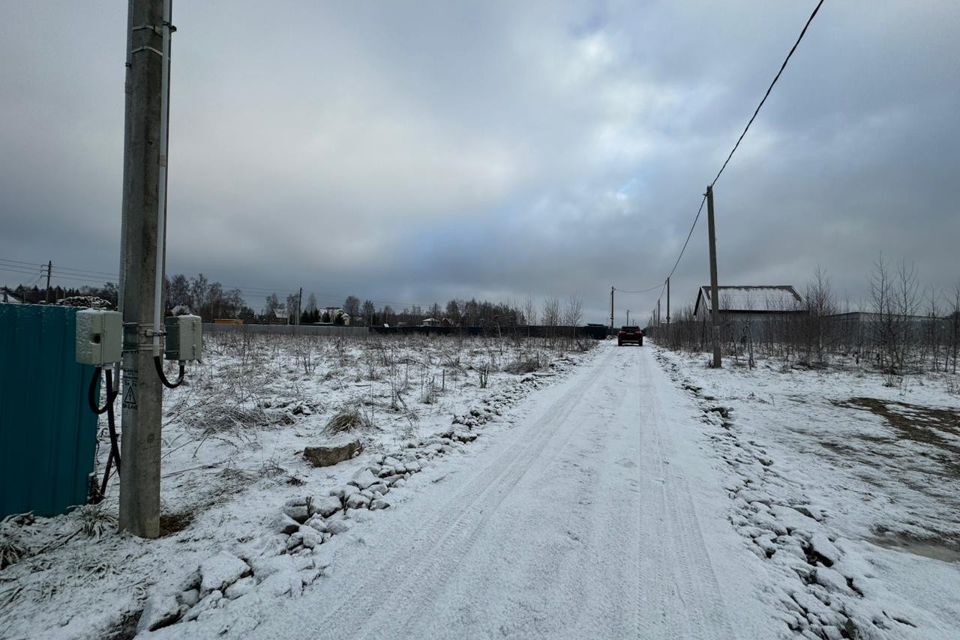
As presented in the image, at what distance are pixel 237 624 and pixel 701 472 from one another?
166 inches

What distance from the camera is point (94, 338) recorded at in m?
2.37

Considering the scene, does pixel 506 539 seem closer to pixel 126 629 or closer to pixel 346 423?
pixel 126 629

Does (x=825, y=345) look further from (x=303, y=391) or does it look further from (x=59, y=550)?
(x=59, y=550)

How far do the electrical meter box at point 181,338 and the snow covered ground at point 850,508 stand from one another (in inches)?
158

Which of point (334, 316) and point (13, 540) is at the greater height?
point (334, 316)

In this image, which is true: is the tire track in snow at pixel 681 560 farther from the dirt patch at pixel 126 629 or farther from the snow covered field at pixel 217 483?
the dirt patch at pixel 126 629

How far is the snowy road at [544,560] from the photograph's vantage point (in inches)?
80.7

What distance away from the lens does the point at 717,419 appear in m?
6.80

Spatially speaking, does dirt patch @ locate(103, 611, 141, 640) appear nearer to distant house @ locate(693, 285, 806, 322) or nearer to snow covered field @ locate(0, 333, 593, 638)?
snow covered field @ locate(0, 333, 593, 638)

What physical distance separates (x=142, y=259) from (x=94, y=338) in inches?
22.9

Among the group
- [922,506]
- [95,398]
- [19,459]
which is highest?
[95,398]

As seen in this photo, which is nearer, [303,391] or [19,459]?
[19,459]

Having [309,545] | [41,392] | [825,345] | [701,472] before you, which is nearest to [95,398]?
[41,392]

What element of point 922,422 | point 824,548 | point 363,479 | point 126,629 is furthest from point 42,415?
point 922,422
